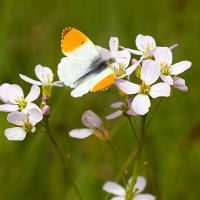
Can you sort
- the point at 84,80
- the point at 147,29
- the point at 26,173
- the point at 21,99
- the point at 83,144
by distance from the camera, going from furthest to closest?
the point at 147,29, the point at 83,144, the point at 26,173, the point at 21,99, the point at 84,80

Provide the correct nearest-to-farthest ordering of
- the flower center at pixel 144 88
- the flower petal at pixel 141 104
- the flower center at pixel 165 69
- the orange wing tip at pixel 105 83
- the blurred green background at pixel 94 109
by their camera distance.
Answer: the orange wing tip at pixel 105 83, the flower petal at pixel 141 104, the flower center at pixel 144 88, the flower center at pixel 165 69, the blurred green background at pixel 94 109

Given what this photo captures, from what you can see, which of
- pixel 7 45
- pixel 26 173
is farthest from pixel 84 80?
pixel 7 45

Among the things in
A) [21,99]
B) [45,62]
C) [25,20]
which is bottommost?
[21,99]

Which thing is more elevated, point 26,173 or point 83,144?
point 83,144

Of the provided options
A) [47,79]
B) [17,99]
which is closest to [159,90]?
[47,79]

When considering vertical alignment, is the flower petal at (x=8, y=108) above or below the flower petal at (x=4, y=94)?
below

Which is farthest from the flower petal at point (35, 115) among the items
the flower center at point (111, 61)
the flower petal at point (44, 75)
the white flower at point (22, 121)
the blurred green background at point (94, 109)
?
the blurred green background at point (94, 109)

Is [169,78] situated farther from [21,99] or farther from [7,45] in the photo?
[7,45]

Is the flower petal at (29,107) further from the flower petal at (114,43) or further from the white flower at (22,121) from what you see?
the flower petal at (114,43)

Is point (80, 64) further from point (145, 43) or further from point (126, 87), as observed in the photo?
point (145, 43)
